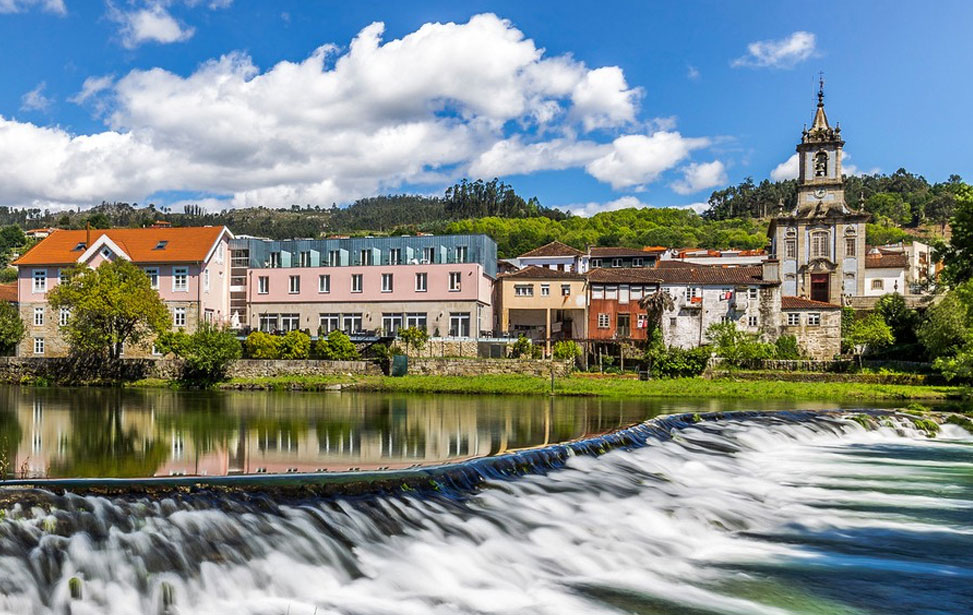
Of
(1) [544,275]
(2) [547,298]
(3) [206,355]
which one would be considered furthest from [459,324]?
(3) [206,355]

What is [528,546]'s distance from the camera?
1147 cm

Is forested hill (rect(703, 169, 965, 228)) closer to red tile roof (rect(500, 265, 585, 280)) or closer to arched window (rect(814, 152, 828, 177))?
arched window (rect(814, 152, 828, 177))

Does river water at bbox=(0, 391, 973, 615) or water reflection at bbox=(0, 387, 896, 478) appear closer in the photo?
river water at bbox=(0, 391, 973, 615)

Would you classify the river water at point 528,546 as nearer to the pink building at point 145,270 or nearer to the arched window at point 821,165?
the pink building at point 145,270

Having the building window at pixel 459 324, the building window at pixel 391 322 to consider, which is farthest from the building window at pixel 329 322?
the building window at pixel 459 324

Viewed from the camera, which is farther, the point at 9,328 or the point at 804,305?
the point at 804,305

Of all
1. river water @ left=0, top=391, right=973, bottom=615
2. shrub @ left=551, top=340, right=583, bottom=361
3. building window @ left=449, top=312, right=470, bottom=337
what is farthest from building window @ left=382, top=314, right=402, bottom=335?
river water @ left=0, top=391, right=973, bottom=615

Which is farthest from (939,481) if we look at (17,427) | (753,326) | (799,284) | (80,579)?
(799,284)

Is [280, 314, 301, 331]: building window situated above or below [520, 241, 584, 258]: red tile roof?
below

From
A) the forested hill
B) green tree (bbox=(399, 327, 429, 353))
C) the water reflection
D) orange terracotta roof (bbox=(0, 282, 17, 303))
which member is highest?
the forested hill

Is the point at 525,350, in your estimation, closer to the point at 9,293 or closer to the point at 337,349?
the point at 337,349

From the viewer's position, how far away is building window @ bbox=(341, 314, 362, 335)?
5541 cm

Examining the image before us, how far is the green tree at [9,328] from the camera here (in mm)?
52125

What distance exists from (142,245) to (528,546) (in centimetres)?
5257
